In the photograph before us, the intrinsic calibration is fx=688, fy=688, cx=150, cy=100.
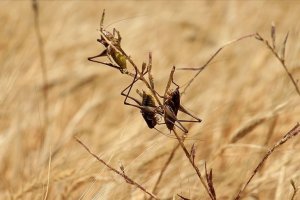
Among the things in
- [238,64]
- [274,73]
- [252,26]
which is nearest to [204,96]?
[274,73]

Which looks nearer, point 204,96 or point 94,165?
point 94,165

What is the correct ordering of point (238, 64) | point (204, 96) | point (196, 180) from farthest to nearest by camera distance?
point (238, 64)
point (204, 96)
point (196, 180)

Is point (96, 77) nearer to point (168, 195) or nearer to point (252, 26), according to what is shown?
point (252, 26)

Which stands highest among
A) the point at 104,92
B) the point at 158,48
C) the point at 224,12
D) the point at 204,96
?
the point at 224,12

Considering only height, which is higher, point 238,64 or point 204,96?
point 238,64

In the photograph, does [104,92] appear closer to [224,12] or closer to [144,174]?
[224,12]

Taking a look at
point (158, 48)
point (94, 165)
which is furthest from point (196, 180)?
point (158, 48)

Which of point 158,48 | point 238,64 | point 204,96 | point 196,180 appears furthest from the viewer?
point 158,48
